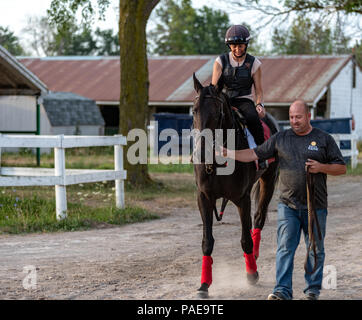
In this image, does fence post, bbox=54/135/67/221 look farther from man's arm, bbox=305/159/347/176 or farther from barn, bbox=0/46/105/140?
barn, bbox=0/46/105/140

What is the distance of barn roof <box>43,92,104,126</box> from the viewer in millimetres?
30312

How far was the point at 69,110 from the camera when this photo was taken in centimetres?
3145

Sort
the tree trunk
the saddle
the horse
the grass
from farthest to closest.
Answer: the tree trunk → the grass → the saddle → the horse

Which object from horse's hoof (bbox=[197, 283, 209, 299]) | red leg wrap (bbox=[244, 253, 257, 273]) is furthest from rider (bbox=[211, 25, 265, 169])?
horse's hoof (bbox=[197, 283, 209, 299])

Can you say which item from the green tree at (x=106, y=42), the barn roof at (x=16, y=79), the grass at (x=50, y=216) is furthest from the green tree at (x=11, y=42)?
the grass at (x=50, y=216)

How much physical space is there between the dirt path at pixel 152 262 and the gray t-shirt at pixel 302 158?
1.02 m

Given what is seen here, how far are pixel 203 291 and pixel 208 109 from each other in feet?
5.96

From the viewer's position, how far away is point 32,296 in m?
6.40

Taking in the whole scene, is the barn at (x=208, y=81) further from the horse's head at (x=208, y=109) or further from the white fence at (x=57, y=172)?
the horse's head at (x=208, y=109)

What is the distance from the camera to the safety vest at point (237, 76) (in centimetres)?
788

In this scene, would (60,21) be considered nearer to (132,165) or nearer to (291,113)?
(132,165)

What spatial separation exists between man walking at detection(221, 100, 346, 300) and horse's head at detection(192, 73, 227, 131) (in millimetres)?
721

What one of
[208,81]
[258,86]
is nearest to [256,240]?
[258,86]
